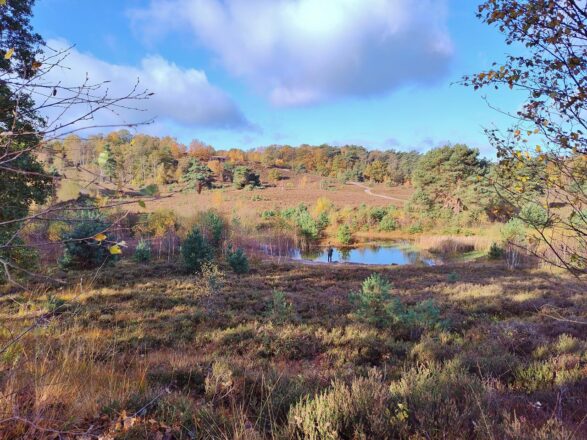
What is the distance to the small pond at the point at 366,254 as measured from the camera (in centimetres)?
2966

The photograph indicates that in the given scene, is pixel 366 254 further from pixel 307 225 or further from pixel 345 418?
pixel 345 418

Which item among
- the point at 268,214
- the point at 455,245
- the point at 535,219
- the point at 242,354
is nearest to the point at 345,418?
the point at 535,219

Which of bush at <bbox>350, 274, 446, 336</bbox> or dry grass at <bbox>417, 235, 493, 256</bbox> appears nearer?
bush at <bbox>350, 274, 446, 336</bbox>

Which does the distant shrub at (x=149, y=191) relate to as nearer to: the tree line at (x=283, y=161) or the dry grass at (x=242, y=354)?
the dry grass at (x=242, y=354)

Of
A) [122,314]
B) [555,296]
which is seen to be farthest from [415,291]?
[122,314]

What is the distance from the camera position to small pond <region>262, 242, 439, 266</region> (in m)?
29.7

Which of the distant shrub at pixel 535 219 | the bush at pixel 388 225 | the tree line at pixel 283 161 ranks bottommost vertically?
the bush at pixel 388 225

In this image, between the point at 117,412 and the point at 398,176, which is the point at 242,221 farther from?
the point at 398,176

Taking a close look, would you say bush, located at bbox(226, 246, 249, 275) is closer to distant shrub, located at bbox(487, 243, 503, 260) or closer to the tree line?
distant shrub, located at bbox(487, 243, 503, 260)

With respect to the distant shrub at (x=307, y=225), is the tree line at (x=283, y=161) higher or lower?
higher

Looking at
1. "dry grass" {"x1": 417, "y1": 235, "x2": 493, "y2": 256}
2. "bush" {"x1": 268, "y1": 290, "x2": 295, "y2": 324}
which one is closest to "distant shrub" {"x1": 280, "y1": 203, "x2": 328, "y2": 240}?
"dry grass" {"x1": 417, "y1": 235, "x2": 493, "y2": 256}

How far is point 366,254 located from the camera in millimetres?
33250

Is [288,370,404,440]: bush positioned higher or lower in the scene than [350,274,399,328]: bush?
higher

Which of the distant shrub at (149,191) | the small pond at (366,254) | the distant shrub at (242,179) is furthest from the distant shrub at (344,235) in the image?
the distant shrub at (149,191)
